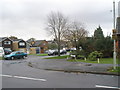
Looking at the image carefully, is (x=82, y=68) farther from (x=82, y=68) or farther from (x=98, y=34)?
(x=98, y=34)

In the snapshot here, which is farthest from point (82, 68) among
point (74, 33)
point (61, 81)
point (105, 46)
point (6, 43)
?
point (6, 43)

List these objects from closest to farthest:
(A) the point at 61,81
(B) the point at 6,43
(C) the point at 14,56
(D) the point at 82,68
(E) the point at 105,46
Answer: (A) the point at 61,81 < (D) the point at 82,68 < (E) the point at 105,46 < (C) the point at 14,56 < (B) the point at 6,43

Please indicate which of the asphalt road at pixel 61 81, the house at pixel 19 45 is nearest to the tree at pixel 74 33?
the asphalt road at pixel 61 81

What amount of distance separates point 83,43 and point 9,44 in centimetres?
3787

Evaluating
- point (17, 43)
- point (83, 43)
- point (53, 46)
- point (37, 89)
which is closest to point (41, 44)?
point (53, 46)

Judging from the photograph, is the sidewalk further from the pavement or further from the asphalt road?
the asphalt road

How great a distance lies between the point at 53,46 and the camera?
65.1 m

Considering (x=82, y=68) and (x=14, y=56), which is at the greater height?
(x=82, y=68)

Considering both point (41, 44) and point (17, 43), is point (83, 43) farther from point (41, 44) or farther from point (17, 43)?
point (41, 44)

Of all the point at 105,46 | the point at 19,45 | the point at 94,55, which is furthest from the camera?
the point at 19,45

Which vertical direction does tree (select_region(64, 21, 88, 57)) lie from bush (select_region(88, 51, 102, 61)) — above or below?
above

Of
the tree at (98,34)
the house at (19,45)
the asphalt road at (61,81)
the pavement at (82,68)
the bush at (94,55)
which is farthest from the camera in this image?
the house at (19,45)

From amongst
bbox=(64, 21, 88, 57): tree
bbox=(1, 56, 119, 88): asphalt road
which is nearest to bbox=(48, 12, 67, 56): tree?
bbox=(64, 21, 88, 57): tree

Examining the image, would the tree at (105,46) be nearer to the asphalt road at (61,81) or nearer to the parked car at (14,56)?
the asphalt road at (61,81)
